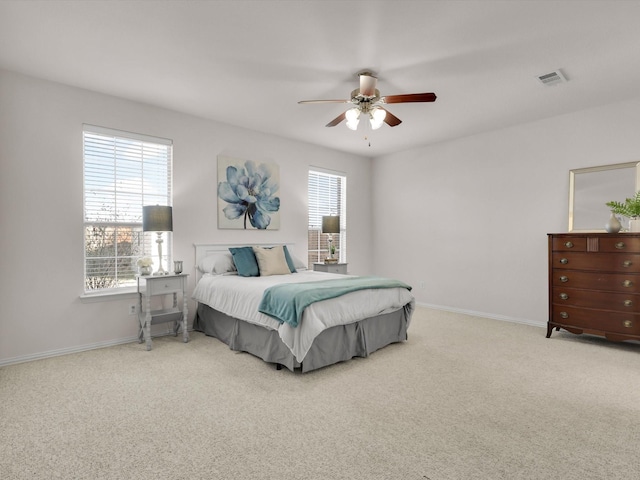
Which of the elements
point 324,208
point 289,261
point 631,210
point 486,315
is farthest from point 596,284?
point 324,208

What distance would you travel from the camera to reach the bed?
3003mm

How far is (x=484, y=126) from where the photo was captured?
4922 mm

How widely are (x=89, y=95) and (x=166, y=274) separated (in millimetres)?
2021

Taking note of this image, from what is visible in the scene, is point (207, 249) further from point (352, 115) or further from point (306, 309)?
point (352, 115)

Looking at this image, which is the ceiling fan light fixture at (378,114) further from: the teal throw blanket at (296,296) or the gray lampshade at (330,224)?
the gray lampshade at (330,224)

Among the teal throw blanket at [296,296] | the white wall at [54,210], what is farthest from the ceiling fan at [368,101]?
the white wall at [54,210]

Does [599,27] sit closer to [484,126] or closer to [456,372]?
[484,126]

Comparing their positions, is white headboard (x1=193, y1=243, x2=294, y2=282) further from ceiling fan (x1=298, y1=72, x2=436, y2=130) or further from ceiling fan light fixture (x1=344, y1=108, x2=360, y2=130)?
ceiling fan light fixture (x1=344, y1=108, x2=360, y2=130)

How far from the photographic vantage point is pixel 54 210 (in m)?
3.54

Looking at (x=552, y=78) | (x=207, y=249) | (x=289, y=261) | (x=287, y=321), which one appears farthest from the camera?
(x=289, y=261)

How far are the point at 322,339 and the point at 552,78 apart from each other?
327cm

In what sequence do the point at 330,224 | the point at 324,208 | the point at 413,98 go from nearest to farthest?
1. the point at 413,98
2. the point at 330,224
3. the point at 324,208

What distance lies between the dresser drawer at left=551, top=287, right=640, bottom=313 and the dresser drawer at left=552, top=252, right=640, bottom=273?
0.26m

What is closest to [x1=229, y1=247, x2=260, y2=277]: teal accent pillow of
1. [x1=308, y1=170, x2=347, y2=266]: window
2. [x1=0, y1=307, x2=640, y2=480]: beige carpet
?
[x1=0, y1=307, x2=640, y2=480]: beige carpet
